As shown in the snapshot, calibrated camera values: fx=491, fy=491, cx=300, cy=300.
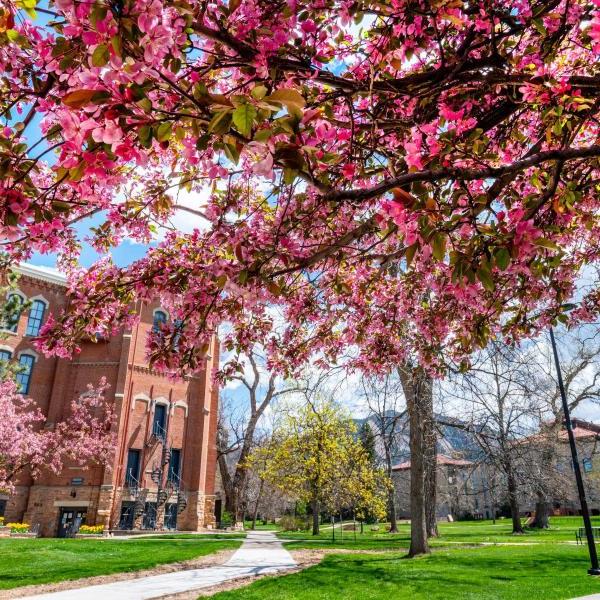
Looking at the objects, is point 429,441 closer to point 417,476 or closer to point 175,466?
point 417,476

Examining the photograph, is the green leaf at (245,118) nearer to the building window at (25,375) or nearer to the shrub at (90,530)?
the shrub at (90,530)

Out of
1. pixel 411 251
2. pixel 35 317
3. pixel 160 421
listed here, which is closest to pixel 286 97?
pixel 411 251

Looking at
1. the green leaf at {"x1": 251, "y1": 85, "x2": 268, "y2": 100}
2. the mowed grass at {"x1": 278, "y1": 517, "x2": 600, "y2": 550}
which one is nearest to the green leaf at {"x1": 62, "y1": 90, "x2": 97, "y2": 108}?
the green leaf at {"x1": 251, "y1": 85, "x2": 268, "y2": 100}

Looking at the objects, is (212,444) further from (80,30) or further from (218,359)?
(80,30)

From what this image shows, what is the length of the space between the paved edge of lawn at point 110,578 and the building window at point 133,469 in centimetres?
1329

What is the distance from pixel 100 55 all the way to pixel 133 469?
2630cm

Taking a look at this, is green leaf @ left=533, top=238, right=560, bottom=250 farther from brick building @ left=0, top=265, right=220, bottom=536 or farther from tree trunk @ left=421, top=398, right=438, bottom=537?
brick building @ left=0, top=265, right=220, bottom=536

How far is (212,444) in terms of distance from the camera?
94.6 feet

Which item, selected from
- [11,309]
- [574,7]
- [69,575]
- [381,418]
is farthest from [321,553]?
[574,7]

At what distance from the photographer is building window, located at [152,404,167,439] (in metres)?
26.3

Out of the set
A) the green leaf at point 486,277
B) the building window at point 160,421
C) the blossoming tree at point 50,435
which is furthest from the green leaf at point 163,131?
the building window at point 160,421

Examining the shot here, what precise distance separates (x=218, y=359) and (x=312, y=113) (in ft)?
94.0

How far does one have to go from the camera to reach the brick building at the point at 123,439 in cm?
2353

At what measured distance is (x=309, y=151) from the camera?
6.59 ft
